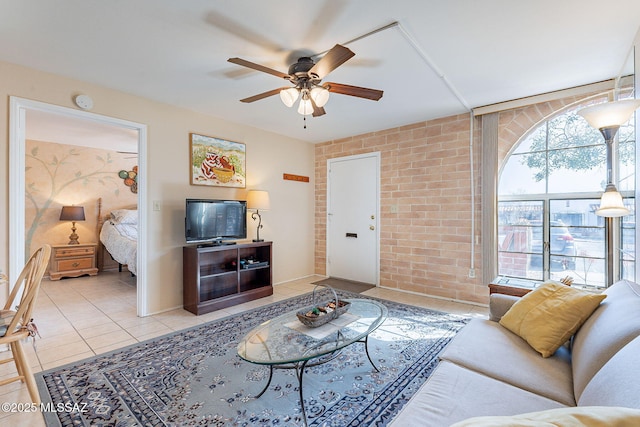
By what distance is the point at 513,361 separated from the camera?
4.70 ft

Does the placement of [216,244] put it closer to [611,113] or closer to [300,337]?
[300,337]

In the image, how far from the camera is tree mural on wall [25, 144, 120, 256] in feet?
15.9

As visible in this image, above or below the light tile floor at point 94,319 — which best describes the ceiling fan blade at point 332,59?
above

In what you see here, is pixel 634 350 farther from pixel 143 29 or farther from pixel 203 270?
pixel 203 270

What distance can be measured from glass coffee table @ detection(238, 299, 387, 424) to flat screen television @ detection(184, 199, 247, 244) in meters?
1.78

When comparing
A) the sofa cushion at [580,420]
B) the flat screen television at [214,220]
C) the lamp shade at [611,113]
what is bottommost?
the sofa cushion at [580,420]

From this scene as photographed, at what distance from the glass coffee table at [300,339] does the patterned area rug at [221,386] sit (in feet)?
0.46

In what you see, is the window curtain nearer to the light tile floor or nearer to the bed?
the light tile floor

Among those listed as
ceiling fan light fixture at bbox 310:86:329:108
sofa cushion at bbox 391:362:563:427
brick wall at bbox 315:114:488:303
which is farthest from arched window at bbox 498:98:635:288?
Result: ceiling fan light fixture at bbox 310:86:329:108

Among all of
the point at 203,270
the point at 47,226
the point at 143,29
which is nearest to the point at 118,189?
the point at 47,226

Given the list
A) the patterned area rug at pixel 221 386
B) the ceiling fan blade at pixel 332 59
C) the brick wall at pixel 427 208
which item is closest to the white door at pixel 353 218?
the brick wall at pixel 427 208

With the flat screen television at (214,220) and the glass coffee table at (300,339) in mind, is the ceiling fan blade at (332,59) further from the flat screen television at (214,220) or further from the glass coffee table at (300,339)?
the flat screen television at (214,220)

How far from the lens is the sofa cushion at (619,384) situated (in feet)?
2.54

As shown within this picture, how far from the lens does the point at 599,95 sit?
9.28 feet
